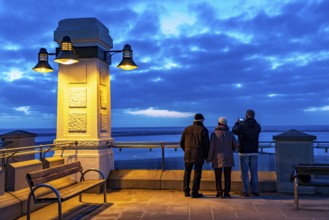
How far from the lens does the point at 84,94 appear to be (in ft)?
26.1

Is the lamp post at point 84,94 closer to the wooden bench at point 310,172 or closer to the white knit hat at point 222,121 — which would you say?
the white knit hat at point 222,121

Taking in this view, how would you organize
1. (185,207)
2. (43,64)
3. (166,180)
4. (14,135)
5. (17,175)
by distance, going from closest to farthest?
(17,175), (185,207), (43,64), (166,180), (14,135)

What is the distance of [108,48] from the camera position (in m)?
8.68

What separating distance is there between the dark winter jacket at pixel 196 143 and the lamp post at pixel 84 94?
2.02m

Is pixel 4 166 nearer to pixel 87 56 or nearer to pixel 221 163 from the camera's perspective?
pixel 87 56

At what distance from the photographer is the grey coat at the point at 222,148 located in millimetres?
7086

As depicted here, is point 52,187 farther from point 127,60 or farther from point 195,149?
point 127,60

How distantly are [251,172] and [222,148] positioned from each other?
81 cm

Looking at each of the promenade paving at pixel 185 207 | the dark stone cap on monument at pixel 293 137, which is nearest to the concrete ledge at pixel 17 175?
the promenade paving at pixel 185 207

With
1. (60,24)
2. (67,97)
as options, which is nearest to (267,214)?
(67,97)

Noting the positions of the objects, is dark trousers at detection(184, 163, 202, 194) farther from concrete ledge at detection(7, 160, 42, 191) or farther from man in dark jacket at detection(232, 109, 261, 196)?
concrete ledge at detection(7, 160, 42, 191)

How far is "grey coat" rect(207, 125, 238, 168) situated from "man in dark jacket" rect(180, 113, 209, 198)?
0.12m

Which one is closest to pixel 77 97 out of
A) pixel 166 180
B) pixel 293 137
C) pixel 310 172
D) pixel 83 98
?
pixel 83 98

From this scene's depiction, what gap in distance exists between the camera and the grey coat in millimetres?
7086
